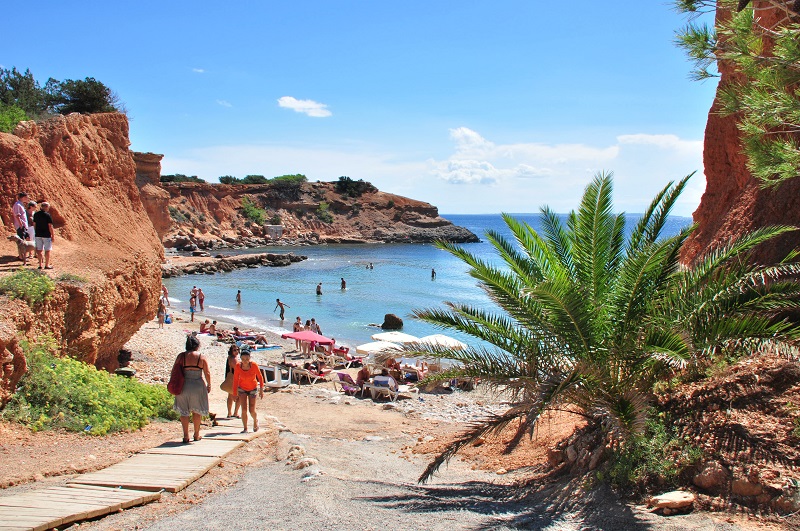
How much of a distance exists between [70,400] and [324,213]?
3639 inches

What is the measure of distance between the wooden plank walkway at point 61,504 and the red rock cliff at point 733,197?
7.64 meters

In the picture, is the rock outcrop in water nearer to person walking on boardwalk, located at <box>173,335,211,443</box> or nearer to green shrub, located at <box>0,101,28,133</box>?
green shrub, located at <box>0,101,28,133</box>

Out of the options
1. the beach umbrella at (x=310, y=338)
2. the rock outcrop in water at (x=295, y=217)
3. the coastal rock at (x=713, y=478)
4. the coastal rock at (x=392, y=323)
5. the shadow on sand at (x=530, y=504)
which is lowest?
the coastal rock at (x=392, y=323)

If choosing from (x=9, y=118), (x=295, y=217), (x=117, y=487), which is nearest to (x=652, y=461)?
(x=117, y=487)

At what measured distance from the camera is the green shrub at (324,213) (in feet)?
325

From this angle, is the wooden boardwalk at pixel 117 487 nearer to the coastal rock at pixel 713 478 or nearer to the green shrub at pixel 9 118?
the coastal rock at pixel 713 478

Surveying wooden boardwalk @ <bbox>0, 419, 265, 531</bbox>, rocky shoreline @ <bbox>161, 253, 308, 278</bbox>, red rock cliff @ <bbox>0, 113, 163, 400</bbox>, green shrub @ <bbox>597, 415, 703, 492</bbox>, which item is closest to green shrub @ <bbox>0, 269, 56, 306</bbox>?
red rock cliff @ <bbox>0, 113, 163, 400</bbox>

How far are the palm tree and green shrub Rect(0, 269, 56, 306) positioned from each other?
17.5 feet

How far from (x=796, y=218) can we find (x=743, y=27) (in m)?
2.86

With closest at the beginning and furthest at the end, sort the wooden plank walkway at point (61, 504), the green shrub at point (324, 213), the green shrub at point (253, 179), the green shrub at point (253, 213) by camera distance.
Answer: the wooden plank walkway at point (61, 504), the green shrub at point (253, 213), the green shrub at point (324, 213), the green shrub at point (253, 179)

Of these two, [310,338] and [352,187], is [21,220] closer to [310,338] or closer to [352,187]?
[310,338]

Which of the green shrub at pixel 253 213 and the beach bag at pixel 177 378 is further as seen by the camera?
the green shrub at pixel 253 213

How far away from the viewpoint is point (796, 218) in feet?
27.9

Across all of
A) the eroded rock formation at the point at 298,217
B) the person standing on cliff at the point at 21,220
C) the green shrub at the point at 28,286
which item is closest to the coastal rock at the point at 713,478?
the green shrub at the point at 28,286
